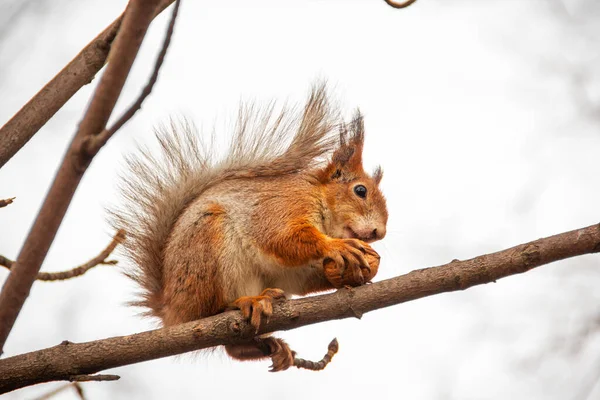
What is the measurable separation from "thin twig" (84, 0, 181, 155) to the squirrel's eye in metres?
1.83

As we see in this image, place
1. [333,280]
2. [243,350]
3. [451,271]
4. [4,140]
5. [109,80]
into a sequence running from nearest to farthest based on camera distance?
[109,80] → [4,140] → [451,271] → [333,280] → [243,350]

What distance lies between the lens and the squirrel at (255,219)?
8.64ft

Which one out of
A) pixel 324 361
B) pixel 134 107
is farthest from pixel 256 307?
pixel 134 107

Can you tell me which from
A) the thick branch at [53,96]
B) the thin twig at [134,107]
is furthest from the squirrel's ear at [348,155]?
the thin twig at [134,107]

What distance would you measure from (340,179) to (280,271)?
1.83ft

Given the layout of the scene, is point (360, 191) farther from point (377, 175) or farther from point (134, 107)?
point (134, 107)

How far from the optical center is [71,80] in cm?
206

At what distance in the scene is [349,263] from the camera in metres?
2.48

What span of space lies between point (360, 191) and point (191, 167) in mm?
699

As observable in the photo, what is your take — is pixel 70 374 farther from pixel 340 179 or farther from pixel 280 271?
pixel 340 179

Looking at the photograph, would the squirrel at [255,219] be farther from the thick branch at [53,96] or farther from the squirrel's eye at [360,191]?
the thick branch at [53,96]

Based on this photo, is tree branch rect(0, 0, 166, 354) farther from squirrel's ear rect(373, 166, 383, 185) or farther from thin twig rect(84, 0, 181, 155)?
squirrel's ear rect(373, 166, 383, 185)

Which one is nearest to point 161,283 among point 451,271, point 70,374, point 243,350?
point 243,350

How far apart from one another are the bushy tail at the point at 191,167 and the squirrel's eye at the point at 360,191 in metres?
0.23
